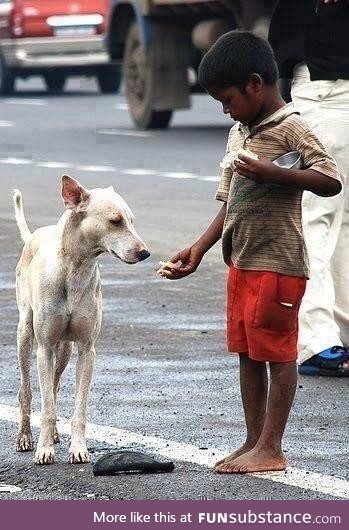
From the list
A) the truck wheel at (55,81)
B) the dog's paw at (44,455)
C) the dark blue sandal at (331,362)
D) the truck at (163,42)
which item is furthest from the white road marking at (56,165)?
the truck wheel at (55,81)

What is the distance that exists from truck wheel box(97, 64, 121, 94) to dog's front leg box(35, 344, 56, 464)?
A: 2513 cm

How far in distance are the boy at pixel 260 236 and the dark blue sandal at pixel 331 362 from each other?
1.82 meters

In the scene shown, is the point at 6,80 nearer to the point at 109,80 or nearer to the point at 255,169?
the point at 109,80

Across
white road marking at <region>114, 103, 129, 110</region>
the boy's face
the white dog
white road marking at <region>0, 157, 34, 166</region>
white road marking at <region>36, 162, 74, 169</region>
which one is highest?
the boy's face

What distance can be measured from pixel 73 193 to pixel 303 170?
87 cm

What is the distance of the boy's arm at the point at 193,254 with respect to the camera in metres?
6.67

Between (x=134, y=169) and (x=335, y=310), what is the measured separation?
9.79m

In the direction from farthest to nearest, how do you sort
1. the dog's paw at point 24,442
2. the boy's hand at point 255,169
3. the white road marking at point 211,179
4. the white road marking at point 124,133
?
the white road marking at point 124,133 < the white road marking at point 211,179 < the dog's paw at point 24,442 < the boy's hand at point 255,169

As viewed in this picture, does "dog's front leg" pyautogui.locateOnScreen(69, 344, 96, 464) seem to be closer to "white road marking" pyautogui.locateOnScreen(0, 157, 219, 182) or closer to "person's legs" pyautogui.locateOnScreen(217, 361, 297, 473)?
"person's legs" pyautogui.locateOnScreen(217, 361, 297, 473)

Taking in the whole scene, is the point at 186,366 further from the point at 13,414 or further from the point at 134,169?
the point at 134,169

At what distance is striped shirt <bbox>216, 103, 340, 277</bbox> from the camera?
6.58 meters

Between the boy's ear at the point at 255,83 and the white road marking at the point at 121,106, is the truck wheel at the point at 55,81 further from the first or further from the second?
the boy's ear at the point at 255,83

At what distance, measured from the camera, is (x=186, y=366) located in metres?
8.88

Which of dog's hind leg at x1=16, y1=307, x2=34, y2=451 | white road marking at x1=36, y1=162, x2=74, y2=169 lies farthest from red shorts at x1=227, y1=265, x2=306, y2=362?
white road marking at x1=36, y1=162, x2=74, y2=169
